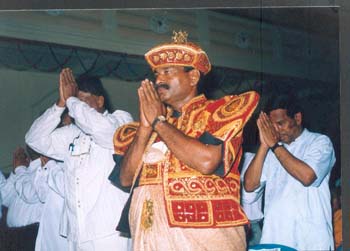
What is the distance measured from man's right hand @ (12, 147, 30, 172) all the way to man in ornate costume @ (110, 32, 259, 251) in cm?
63

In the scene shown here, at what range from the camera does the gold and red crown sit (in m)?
6.38

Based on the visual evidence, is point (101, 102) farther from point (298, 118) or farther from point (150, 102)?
point (298, 118)

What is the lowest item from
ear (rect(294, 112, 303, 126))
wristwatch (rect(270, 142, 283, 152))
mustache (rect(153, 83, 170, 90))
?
wristwatch (rect(270, 142, 283, 152))

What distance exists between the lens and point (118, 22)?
650cm

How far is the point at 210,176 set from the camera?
20.5 ft

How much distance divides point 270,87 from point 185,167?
79cm

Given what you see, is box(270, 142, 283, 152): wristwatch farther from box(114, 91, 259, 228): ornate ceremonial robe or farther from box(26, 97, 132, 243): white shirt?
box(26, 97, 132, 243): white shirt

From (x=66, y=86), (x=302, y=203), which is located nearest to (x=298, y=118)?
(x=302, y=203)

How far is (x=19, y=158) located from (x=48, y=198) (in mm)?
344

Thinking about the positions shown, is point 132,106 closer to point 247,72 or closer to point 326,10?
point 247,72

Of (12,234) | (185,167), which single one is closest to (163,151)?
(185,167)

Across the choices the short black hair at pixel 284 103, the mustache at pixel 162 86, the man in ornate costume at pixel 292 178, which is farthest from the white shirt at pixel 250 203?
the mustache at pixel 162 86

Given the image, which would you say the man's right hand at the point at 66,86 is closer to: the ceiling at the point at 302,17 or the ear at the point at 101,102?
the ear at the point at 101,102

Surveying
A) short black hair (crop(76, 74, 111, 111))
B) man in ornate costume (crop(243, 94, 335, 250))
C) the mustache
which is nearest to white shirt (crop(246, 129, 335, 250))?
man in ornate costume (crop(243, 94, 335, 250))
